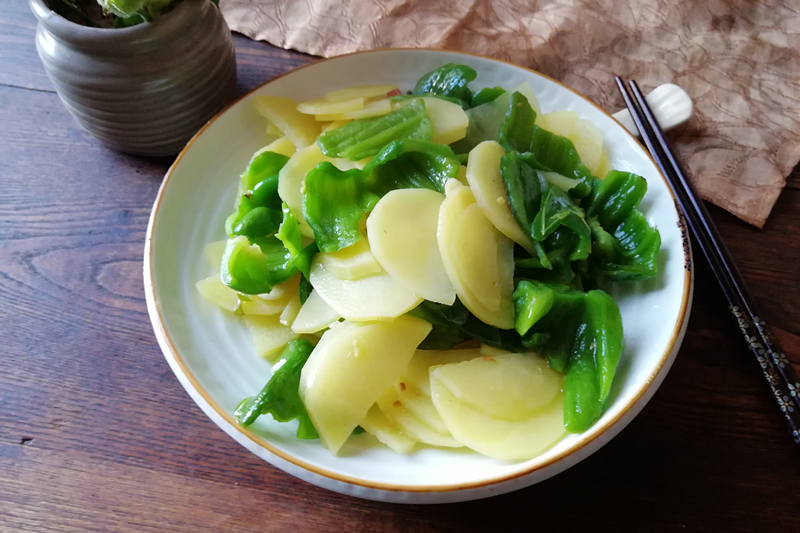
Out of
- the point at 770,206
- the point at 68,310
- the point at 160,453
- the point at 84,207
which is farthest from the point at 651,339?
the point at 84,207

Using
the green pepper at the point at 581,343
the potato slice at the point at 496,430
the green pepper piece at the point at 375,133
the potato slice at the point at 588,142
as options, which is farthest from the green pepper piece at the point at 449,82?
the potato slice at the point at 496,430

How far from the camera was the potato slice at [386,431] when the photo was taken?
1005 millimetres

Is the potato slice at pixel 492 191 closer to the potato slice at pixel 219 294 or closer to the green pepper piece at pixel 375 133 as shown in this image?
Answer: the green pepper piece at pixel 375 133

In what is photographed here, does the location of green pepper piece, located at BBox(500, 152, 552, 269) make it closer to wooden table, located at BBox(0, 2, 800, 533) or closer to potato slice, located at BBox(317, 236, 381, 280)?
potato slice, located at BBox(317, 236, 381, 280)

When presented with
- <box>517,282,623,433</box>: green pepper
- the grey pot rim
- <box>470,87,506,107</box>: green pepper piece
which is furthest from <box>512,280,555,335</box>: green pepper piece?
the grey pot rim

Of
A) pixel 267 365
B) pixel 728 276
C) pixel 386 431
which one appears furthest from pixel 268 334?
pixel 728 276

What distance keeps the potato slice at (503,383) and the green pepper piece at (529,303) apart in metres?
0.07

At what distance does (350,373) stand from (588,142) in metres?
0.83

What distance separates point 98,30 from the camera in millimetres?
1259

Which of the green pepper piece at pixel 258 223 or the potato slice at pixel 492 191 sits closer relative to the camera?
the potato slice at pixel 492 191

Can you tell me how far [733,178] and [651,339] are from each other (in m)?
0.79

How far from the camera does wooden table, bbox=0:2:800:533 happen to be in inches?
42.0

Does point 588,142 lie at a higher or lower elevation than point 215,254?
higher

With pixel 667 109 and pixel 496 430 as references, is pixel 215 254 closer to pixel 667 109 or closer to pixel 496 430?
pixel 496 430
